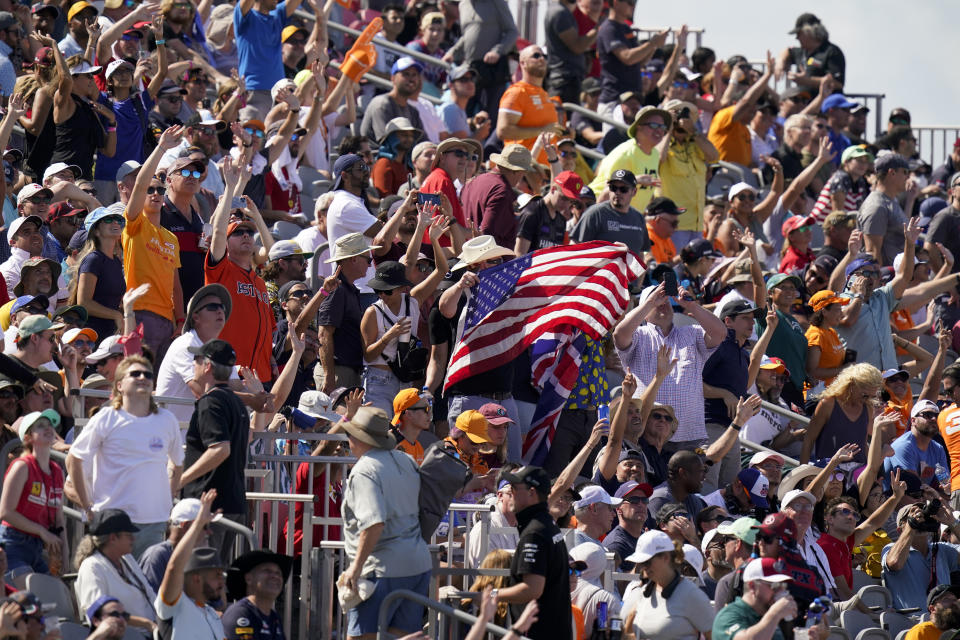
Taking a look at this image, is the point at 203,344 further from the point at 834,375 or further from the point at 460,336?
the point at 834,375

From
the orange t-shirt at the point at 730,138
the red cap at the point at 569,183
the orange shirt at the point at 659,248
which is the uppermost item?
the orange t-shirt at the point at 730,138


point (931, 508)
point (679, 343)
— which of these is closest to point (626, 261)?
point (679, 343)

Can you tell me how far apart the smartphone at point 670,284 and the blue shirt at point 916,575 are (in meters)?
2.45

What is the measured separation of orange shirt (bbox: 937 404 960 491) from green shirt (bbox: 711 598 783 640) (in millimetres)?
5724

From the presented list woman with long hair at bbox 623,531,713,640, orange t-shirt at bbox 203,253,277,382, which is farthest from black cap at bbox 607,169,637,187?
woman with long hair at bbox 623,531,713,640

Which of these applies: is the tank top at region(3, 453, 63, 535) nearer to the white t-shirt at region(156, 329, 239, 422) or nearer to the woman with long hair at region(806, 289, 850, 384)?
the white t-shirt at region(156, 329, 239, 422)

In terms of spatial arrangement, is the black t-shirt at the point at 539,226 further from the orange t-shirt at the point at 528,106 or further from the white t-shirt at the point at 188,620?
the white t-shirt at the point at 188,620

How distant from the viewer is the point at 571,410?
1408 centimetres

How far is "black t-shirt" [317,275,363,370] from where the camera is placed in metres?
13.9

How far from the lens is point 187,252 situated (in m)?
14.0

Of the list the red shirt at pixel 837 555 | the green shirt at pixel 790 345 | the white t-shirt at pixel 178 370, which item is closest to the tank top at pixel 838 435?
the green shirt at pixel 790 345

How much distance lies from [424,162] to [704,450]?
410cm

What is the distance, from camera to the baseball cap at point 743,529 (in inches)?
468

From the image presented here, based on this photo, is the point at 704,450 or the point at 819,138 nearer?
the point at 704,450
